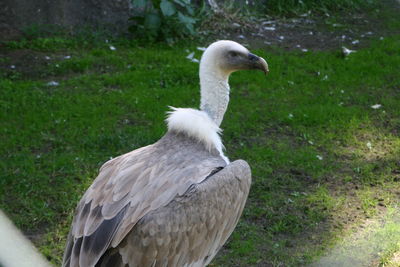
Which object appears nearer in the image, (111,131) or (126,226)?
(126,226)

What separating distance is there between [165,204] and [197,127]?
0.74m

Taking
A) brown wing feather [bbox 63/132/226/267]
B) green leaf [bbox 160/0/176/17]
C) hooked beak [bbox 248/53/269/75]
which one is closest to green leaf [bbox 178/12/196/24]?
green leaf [bbox 160/0/176/17]

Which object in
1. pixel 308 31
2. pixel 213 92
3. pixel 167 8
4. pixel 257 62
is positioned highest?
pixel 257 62

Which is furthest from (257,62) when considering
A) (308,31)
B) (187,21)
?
(308,31)

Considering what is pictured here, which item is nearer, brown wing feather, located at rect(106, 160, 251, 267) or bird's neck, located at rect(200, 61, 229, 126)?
brown wing feather, located at rect(106, 160, 251, 267)

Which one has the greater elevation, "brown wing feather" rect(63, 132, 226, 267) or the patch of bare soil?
"brown wing feather" rect(63, 132, 226, 267)

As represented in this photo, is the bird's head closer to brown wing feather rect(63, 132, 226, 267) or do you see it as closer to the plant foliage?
brown wing feather rect(63, 132, 226, 267)

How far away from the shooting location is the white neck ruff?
3900 mm

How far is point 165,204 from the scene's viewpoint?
331 cm

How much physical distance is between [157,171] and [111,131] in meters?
2.43

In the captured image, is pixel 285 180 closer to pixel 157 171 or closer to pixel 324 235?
pixel 324 235

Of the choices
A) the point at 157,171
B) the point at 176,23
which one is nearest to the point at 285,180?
the point at 157,171

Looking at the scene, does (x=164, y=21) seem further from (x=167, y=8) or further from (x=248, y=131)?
(x=248, y=131)

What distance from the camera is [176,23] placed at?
8.04m
